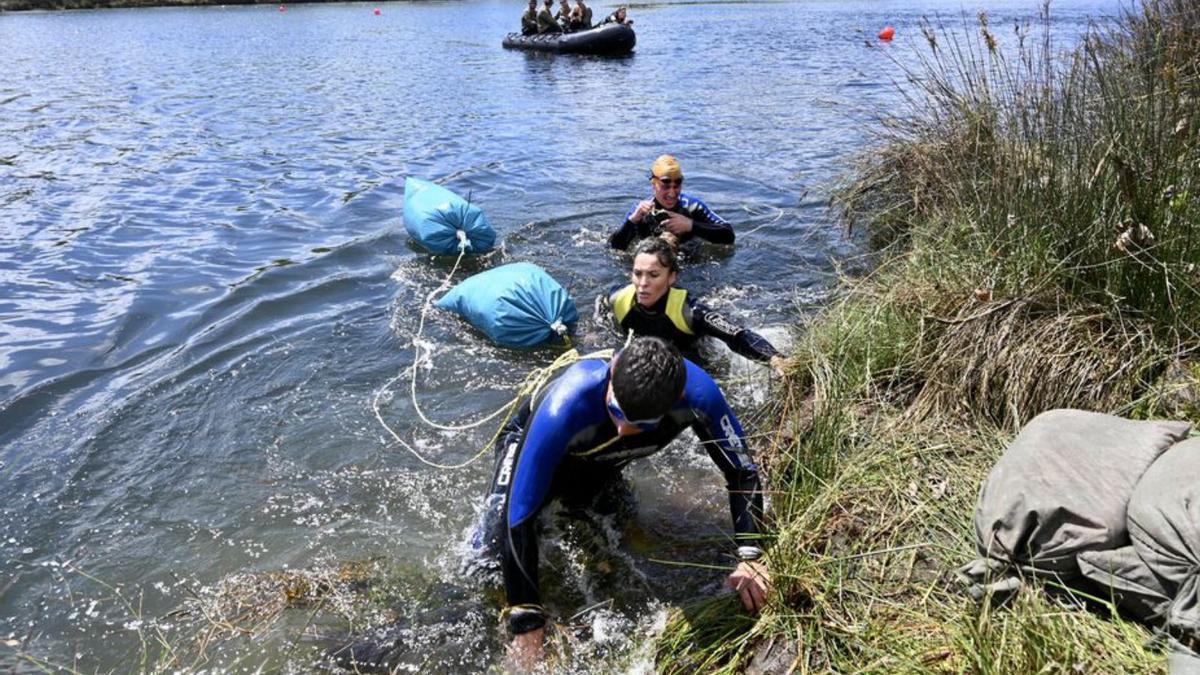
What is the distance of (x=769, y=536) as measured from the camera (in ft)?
10.2

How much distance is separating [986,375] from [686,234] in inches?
152

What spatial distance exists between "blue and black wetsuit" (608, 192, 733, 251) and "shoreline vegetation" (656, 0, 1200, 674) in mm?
2637

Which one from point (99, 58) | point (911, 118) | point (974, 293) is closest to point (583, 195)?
point (911, 118)

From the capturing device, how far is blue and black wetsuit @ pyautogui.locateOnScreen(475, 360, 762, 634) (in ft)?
10.2

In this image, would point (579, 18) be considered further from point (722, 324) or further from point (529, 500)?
point (529, 500)

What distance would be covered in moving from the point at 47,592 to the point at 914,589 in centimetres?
371

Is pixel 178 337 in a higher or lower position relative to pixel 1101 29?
lower

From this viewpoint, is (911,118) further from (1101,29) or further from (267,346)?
(267,346)

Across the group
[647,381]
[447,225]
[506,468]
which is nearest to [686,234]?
[447,225]

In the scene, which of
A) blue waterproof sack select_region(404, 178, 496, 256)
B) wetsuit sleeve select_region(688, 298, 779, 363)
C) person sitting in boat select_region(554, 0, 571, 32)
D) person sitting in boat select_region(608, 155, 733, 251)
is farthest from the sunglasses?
person sitting in boat select_region(554, 0, 571, 32)

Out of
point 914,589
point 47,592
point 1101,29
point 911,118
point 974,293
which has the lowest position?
point 47,592

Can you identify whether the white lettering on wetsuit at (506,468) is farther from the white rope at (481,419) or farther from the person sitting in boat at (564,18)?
the person sitting in boat at (564,18)

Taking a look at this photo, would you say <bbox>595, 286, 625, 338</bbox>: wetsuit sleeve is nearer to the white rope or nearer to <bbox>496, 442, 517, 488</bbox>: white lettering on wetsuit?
Result: the white rope

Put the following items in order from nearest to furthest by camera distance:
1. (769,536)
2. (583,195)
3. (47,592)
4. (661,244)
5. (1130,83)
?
(769,536), (47,592), (1130,83), (661,244), (583,195)
